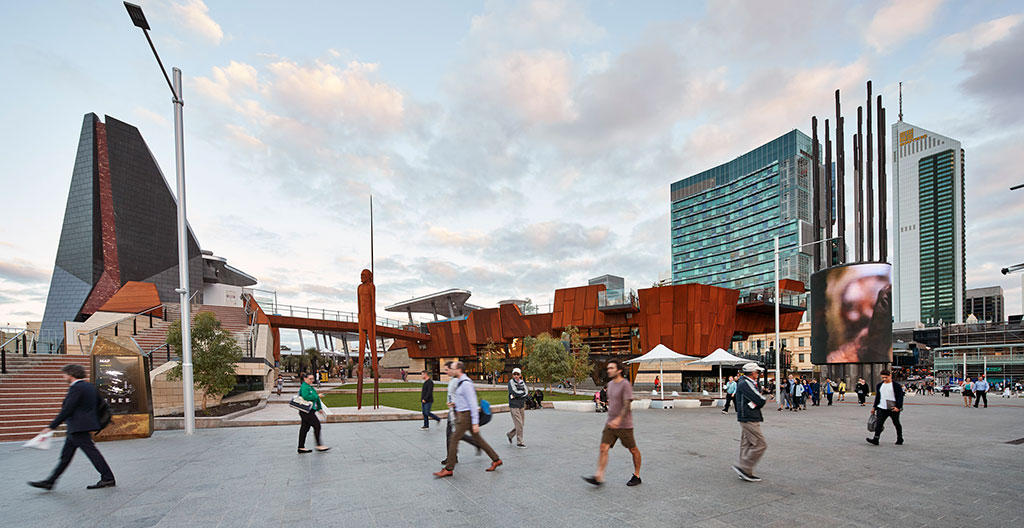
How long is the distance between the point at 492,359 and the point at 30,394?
110ft

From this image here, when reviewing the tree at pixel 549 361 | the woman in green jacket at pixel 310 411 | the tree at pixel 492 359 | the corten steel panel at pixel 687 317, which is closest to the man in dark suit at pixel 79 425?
the woman in green jacket at pixel 310 411

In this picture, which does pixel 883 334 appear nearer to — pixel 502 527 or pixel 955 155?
pixel 502 527

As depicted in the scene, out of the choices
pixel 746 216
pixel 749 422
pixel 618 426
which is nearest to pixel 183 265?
pixel 618 426

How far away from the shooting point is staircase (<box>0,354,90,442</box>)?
41.7ft

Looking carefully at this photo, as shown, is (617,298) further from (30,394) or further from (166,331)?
(30,394)

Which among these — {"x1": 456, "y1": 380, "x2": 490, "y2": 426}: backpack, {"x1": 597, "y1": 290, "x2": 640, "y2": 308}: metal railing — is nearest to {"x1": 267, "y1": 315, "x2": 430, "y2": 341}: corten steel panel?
{"x1": 597, "y1": 290, "x2": 640, "y2": 308}: metal railing

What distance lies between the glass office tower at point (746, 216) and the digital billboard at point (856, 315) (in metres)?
72.4

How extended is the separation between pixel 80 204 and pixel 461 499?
145ft

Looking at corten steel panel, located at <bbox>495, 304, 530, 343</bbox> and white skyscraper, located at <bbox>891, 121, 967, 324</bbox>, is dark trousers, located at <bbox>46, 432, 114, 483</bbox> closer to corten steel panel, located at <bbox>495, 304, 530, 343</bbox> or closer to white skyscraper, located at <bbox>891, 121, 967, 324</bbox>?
corten steel panel, located at <bbox>495, 304, 530, 343</bbox>

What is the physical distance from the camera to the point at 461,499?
19.6ft

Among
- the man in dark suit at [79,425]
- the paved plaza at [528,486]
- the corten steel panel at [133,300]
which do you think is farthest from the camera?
the corten steel panel at [133,300]

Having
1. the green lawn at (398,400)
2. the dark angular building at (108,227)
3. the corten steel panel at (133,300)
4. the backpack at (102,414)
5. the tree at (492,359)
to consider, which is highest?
the dark angular building at (108,227)

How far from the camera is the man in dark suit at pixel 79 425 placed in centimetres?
640

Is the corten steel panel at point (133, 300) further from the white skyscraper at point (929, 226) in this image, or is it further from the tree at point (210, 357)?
the white skyscraper at point (929, 226)
